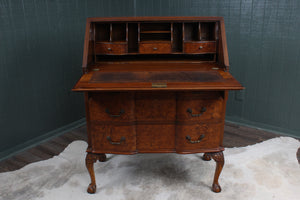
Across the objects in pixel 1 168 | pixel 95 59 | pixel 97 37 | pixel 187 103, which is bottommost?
pixel 1 168

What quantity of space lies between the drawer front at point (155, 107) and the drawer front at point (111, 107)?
6 cm

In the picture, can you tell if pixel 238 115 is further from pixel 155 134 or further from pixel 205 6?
pixel 155 134

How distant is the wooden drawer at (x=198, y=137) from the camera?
213cm

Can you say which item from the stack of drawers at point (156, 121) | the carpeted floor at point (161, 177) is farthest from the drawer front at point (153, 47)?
the carpeted floor at point (161, 177)

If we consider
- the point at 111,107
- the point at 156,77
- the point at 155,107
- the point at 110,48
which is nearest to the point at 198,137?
the point at 155,107

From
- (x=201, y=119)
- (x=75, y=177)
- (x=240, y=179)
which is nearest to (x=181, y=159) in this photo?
(x=240, y=179)

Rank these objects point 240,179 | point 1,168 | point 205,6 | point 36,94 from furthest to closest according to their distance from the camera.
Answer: point 205,6 < point 36,94 < point 1,168 < point 240,179

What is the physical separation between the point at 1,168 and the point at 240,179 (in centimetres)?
219

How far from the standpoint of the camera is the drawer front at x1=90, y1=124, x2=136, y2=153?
2137 millimetres

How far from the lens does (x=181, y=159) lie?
2.77 metres

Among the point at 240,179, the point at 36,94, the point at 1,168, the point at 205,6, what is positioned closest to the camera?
the point at 240,179

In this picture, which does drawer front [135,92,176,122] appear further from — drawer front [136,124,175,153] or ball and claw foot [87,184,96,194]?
ball and claw foot [87,184,96,194]

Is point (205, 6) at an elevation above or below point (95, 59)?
above

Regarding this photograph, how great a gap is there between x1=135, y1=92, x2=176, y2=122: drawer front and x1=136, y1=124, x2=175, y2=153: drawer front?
7 centimetres
